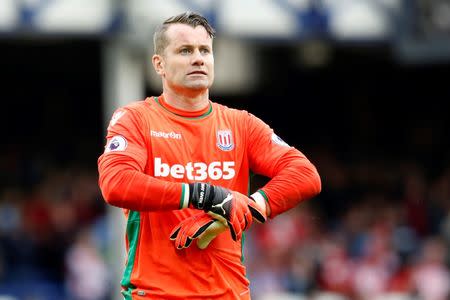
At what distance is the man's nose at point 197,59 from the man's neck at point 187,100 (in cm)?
15

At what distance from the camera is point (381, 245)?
12180 mm

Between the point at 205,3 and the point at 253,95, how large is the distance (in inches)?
275

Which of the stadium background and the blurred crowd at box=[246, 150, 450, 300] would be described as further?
the stadium background

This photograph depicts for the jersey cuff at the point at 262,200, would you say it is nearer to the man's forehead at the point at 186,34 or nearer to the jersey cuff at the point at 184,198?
the jersey cuff at the point at 184,198

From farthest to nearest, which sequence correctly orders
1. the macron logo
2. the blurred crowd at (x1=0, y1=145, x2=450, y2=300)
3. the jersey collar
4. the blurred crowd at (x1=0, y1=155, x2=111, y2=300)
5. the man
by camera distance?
the blurred crowd at (x1=0, y1=155, x2=111, y2=300) < the blurred crowd at (x1=0, y1=145, x2=450, y2=300) < the jersey collar < the macron logo < the man

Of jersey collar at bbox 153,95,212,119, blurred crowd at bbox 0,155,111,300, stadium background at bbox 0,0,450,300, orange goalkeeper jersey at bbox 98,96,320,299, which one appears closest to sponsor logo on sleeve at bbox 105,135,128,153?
orange goalkeeper jersey at bbox 98,96,320,299

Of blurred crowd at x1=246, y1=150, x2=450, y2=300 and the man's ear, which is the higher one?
the man's ear

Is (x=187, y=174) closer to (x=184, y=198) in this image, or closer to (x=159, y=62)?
(x=184, y=198)

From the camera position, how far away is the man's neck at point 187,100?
16.9ft

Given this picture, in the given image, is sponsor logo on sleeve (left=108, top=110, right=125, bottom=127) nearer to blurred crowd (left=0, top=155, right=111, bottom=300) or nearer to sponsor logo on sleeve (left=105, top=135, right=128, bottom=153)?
sponsor logo on sleeve (left=105, top=135, right=128, bottom=153)

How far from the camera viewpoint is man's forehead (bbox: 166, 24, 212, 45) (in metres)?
5.04

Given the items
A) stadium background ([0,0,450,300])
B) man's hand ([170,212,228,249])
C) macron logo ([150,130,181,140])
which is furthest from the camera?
stadium background ([0,0,450,300])

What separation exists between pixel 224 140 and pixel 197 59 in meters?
0.40

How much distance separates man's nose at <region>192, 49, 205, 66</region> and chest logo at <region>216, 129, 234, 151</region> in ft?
1.11
